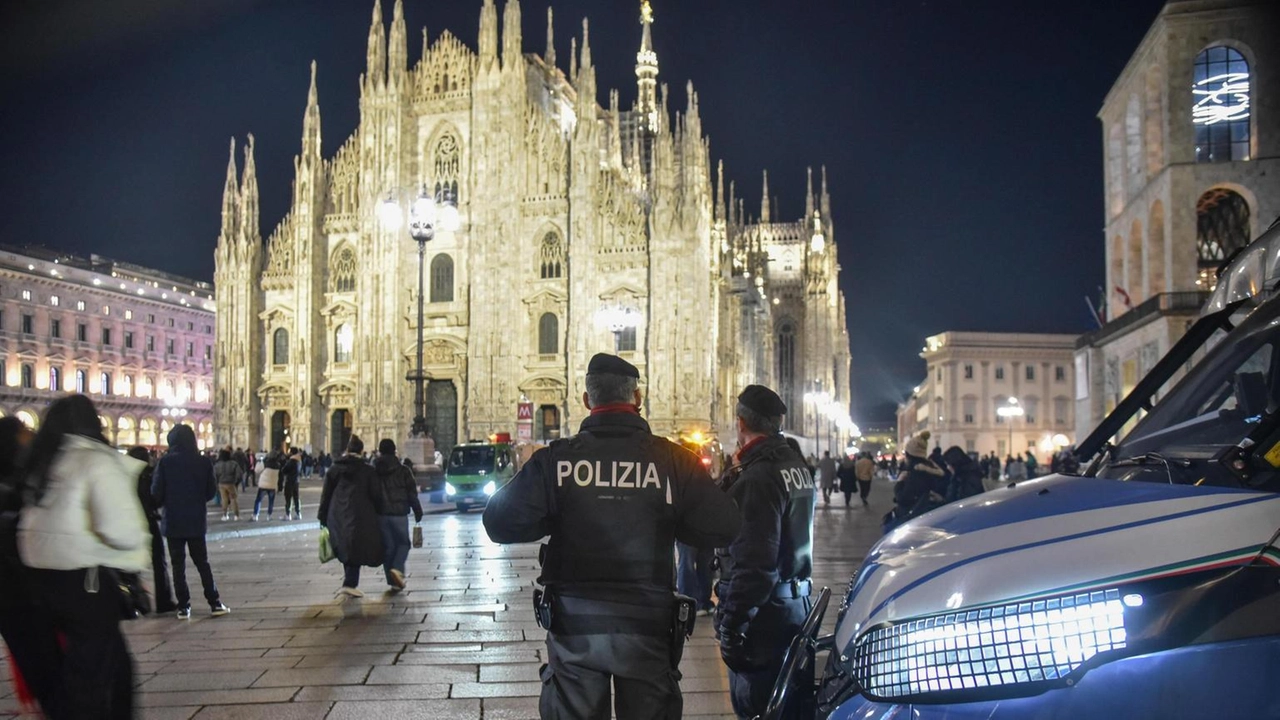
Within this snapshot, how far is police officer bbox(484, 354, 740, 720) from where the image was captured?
331 cm

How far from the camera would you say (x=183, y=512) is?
344 inches

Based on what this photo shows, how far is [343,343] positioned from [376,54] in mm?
13475

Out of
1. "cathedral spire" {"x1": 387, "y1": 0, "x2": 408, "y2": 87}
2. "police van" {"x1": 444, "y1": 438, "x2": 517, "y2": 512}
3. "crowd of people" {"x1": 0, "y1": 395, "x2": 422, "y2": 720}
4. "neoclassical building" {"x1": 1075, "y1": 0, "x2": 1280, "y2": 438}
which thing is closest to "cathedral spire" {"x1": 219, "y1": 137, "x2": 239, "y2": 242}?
"cathedral spire" {"x1": 387, "y1": 0, "x2": 408, "y2": 87}

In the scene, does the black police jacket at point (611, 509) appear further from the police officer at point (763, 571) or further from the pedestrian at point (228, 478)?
the pedestrian at point (228, 478)

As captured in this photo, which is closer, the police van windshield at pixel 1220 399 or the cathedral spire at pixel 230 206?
the police van windshield at pixel 1220 399

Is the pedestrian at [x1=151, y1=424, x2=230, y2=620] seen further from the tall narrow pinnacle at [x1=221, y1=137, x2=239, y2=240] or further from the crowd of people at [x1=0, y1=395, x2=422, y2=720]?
the tall narrow pinnacle at [x1=221, y1=137, x2=239, y2=240]

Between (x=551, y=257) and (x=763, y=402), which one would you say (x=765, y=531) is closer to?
(x=763, y=402)

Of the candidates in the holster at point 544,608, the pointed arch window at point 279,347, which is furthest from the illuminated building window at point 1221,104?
the pointed arch window at point 279,347

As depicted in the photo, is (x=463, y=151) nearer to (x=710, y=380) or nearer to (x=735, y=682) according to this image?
(x=710, y=380)

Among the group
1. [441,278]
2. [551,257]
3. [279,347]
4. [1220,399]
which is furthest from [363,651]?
[279,347]

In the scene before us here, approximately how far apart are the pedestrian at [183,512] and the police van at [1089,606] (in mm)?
7212

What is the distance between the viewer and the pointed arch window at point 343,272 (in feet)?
158

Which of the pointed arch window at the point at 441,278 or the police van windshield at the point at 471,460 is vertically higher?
the pointed arch window at the point at 441,278

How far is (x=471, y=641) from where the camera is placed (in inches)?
298
